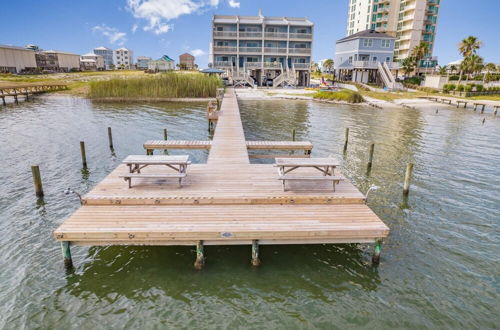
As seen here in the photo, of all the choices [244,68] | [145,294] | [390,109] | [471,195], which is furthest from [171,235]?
[244,68]

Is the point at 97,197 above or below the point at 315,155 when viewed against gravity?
above

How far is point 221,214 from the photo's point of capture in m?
8.45

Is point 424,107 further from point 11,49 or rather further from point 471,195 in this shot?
point 11,49

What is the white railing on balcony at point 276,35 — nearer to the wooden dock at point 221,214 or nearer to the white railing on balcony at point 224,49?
the white railing on balcony at point 224,49

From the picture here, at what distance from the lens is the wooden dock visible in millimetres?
7520

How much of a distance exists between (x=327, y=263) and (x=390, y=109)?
40.2 metres

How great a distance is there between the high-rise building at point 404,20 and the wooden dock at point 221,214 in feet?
250

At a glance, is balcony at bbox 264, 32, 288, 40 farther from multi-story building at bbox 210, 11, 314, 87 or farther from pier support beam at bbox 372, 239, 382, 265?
pier support beam at bbox 372, 239, 382, 265

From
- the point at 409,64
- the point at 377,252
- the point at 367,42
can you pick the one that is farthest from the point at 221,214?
the point at 409,64

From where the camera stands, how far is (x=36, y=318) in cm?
658

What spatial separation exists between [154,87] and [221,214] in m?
40.4

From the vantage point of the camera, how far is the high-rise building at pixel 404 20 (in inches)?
2830

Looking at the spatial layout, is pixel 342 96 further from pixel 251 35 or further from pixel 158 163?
pixel 158 163

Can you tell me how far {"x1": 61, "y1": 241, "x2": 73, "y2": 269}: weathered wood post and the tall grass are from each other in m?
39.6
